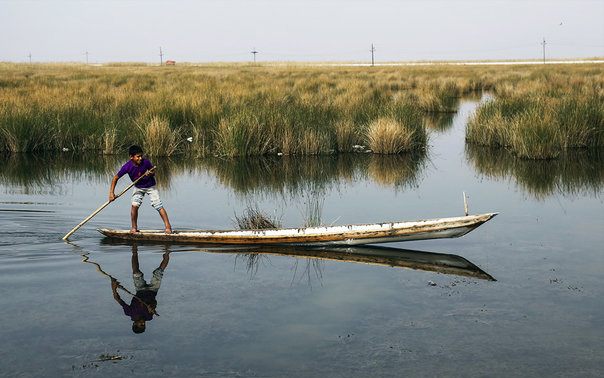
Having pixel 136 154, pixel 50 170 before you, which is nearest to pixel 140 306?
pixel 136 154

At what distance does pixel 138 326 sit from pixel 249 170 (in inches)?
435

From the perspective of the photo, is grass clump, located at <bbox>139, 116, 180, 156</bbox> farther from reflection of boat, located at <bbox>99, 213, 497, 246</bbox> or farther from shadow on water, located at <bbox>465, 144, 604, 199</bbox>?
reflection of boat, located at <bbox>99, 213, 497, 246</bbox>

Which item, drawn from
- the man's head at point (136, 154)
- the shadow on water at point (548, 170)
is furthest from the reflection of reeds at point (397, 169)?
the man's head at point (136, 154)

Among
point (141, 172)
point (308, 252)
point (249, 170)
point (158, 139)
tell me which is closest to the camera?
point (308, 252)

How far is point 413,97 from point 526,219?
79.4 feet

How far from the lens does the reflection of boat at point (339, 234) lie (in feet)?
34.2

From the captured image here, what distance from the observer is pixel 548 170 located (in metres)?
17.7

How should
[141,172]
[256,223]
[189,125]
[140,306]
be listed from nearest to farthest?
1. [140,306]
2. [141,172]
3. [256,223]
4. [189,125]

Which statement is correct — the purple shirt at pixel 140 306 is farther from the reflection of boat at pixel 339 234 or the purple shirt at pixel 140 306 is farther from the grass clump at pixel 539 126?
the grass clump at pixel 539 126

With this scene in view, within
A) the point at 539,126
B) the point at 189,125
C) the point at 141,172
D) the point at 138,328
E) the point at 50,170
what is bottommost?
the point at 138,328

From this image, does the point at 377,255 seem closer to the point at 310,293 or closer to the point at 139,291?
the point at 310,293

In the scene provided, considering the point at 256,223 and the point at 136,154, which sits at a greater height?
the point at 136,154

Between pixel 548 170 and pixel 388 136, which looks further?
pixel 388 136

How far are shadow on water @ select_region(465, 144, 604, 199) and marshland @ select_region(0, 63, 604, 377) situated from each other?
97 millimetres
